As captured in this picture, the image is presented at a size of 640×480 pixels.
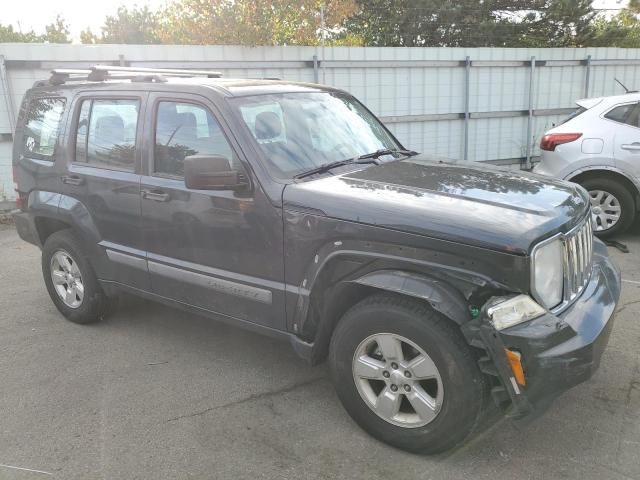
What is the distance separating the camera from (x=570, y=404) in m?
3.24

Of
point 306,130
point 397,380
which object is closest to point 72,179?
point 306,130

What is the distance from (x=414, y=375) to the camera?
107 inches

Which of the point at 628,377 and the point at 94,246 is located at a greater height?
the point at 94,246

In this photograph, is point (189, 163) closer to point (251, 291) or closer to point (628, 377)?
point (251, 291)

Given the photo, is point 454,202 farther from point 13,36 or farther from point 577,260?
point 13,36

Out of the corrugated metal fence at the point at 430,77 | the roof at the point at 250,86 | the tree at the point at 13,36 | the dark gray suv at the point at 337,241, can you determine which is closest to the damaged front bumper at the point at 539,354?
the dark gray suv at the point at 337,241

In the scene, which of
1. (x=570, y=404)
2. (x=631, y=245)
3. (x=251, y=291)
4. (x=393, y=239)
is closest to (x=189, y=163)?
(x=251, y=291)

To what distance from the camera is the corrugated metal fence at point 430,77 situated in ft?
26.5

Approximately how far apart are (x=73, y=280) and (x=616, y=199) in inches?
223

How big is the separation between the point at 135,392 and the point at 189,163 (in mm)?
1523

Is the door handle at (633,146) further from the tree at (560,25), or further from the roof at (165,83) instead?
the tree at (560,25)

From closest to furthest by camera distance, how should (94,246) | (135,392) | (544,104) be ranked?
(135,392)
(94,246)
(544,104)

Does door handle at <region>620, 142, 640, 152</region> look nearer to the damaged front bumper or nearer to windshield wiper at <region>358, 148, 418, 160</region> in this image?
windshield wiper at <region>358, 148, 418, 160</region>

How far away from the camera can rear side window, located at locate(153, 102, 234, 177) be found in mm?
3439
